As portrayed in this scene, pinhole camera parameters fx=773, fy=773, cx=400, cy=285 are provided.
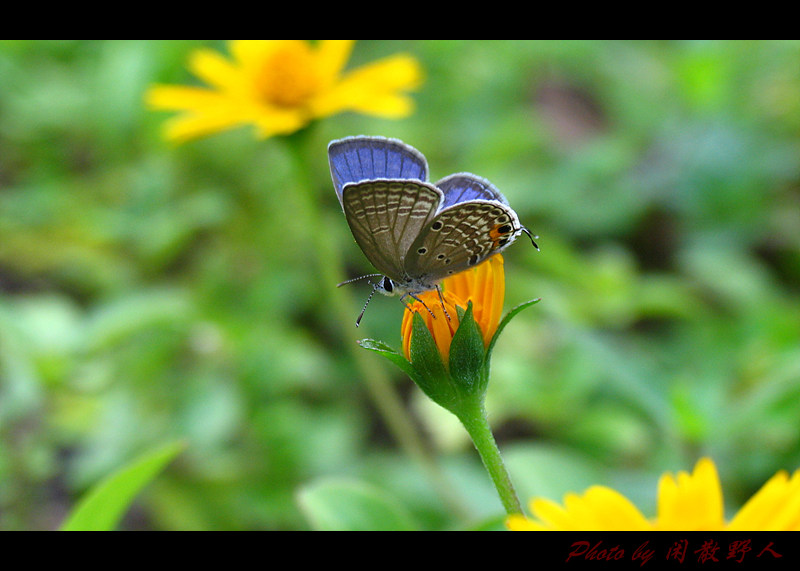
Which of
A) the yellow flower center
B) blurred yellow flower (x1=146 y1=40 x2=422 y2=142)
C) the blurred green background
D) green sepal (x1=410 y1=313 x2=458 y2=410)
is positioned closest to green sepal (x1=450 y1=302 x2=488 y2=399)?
green sepal (x1=410 y1=313 x2=458 y2=410)

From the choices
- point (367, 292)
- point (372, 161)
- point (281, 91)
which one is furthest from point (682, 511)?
point (367, 292)

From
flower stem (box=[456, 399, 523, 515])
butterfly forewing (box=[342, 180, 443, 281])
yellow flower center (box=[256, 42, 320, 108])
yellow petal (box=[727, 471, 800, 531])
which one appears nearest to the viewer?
yellow petal (box=[727, 471, 800, 531])

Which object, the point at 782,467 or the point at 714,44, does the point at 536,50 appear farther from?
the point at 782,467

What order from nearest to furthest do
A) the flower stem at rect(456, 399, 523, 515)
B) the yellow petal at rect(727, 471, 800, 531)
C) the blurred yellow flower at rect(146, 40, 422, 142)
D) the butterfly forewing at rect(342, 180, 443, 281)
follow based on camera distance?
the yellow petal at rect(727, 471, 800, 531) → the flower stem at rect(456, 399, 523, 515) → the butterfly forewing at rect(342, 180, 443, 281) → the blurred yellow flower at rect(146, 40, 422, 142)

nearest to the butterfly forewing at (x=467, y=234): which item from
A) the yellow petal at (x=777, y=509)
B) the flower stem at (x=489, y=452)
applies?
the flower stem at (x=489, y=452)

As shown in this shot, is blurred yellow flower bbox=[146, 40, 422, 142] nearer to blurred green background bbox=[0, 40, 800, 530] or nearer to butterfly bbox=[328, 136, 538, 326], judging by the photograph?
blurred green background bbox=[0, 40, 800, 530]

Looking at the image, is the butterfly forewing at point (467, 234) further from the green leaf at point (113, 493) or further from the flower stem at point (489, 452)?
the green leaf at point (113, 493)
